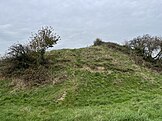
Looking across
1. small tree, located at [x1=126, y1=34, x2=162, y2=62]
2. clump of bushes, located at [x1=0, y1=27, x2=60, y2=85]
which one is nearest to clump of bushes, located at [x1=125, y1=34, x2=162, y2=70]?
small tree, located at [x1=126, y1=34, x2=162, y2=62]

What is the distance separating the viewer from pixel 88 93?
51.9ft

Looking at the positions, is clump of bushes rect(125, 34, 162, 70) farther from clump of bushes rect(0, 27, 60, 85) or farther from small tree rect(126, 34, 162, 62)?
clump of bushes rect(0, 27, 60, 85)

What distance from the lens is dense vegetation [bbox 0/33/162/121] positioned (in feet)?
39.1

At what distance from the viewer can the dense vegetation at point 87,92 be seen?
1192 cm

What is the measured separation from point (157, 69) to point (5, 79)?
12768 mm

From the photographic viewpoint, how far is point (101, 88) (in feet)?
54.5

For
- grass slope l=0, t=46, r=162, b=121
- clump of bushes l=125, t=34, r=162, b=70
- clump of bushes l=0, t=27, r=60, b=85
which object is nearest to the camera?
grass slope l=0, t=46, r=162, b=121

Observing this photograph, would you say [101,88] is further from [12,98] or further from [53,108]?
[12,98]

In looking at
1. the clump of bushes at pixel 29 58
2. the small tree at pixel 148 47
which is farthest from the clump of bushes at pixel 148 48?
the clump of bushes at pixel 29 58

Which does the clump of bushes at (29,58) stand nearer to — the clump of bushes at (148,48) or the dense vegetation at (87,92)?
the dense vegetation at (87,92)

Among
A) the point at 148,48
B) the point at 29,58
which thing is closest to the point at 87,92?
the point at 29,58

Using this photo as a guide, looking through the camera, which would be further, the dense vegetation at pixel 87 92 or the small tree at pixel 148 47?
the small tree at pixel 148 47

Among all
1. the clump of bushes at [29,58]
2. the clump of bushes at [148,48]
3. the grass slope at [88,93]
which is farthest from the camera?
the clump of bushes at [148,48]

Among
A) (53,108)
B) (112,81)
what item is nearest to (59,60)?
(112,81)
